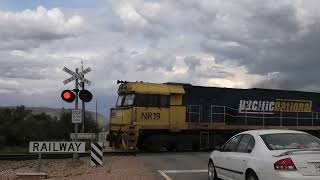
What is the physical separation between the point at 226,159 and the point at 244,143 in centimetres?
94

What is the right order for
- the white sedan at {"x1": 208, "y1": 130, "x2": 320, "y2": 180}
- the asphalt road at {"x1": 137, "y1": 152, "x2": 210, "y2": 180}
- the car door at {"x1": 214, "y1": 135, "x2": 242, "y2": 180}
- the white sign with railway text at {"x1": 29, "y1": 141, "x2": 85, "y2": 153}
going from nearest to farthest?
the white sedan at {"x1": 208, "y1": 130, "x2": 320, "y2": 180} → the car door at {"x1": 214, "y1": 135, "x2": 242, "y2": 180} → the asphalt road at {"x1": 137, "y1": 152, "x2": 210, "y2": 180} → the white sign with railway text at {"x1": 29, "y1": 141, "x2": 85, "y2": 153}

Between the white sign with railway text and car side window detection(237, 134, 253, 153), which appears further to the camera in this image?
the white sign with railway text

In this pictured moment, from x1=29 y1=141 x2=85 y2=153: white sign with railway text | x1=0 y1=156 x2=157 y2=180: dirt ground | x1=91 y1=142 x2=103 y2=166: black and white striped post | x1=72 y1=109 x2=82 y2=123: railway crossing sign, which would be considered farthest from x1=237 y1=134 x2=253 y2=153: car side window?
x1=72 y1=109 x2=82 y2=123: railway crossing sign

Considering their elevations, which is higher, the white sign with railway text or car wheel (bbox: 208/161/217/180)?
the white sign with railway text

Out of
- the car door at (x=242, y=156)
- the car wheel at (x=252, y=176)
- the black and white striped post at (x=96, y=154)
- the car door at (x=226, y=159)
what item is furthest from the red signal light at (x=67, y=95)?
the car wheel at (x=252, y=176)

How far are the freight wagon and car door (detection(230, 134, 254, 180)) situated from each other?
45.5 feet

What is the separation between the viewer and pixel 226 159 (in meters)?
12.2

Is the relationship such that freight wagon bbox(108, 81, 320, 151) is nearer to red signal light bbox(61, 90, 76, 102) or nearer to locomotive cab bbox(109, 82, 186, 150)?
locomotive cab bbox(109, 82, 186, 150)

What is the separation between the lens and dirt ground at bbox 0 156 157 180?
15.6 meters

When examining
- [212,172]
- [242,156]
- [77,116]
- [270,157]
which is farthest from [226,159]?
[77,116]

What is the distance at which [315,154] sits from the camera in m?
9.75

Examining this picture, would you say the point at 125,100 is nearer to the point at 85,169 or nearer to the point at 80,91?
the point at 80,91

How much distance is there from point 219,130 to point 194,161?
7.60 metres

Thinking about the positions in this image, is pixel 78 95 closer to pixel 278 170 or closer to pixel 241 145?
pixel 241 145
